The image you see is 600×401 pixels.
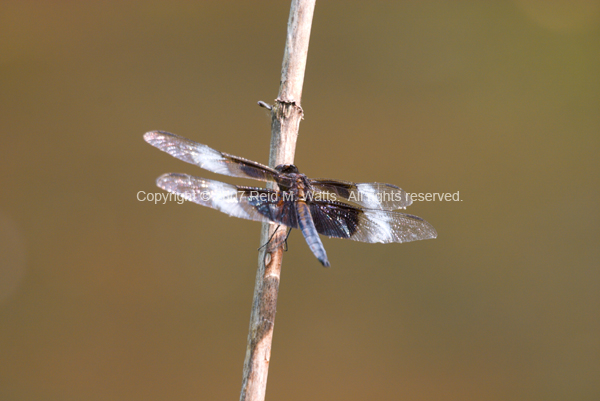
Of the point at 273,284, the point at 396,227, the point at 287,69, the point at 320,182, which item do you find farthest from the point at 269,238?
the point at 287,69

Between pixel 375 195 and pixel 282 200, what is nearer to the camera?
pixel 282 200

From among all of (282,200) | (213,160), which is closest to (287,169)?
(282,200)

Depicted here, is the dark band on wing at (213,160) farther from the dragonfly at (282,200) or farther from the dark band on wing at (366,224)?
the dark band on wing at (366,224)

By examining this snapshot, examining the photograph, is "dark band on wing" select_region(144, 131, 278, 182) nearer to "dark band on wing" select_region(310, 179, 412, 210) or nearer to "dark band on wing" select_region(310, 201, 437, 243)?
"dark band on wing" select_region(310, 201, 437, 243)

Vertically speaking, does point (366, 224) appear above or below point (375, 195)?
below

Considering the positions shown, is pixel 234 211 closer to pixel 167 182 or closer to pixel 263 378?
pixel 167 182

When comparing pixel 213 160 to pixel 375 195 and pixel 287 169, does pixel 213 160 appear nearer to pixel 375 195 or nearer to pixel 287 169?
pixel 287 169

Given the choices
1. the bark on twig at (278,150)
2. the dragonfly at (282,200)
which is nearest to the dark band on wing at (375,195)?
the dragonfly at (282,200)
